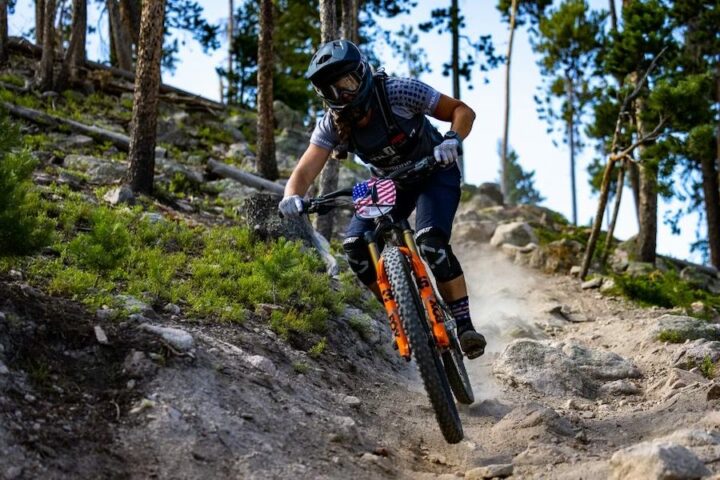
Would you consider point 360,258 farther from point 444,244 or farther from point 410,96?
point 410,96

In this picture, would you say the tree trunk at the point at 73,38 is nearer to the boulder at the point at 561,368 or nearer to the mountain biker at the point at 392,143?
the boulder at the point at 561,368

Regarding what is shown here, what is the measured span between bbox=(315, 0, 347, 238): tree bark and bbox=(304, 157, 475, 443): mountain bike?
21.2ft

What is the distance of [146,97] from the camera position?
40.4ft

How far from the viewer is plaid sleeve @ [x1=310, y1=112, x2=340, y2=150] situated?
580 cm

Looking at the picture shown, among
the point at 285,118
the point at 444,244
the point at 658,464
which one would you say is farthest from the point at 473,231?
the point at 658,464

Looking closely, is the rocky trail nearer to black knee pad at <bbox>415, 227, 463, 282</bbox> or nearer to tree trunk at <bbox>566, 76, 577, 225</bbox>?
black knee pad at <bbox>415, 227, 463, 282</bbox>

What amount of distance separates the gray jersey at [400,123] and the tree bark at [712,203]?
1866cm

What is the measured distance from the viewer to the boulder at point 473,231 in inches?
716

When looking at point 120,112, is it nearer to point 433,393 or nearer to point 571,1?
point 433,393

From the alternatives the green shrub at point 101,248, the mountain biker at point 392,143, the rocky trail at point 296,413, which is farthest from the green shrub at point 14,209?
the mountain biker at point 392,143

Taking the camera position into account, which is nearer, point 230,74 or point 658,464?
point 658,464

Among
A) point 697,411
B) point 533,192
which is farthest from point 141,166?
point 533,192

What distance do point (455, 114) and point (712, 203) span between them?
19.6 m

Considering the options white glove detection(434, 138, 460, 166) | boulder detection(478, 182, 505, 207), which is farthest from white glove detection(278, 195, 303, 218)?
boulder detection(478, 182, 505, 207)
